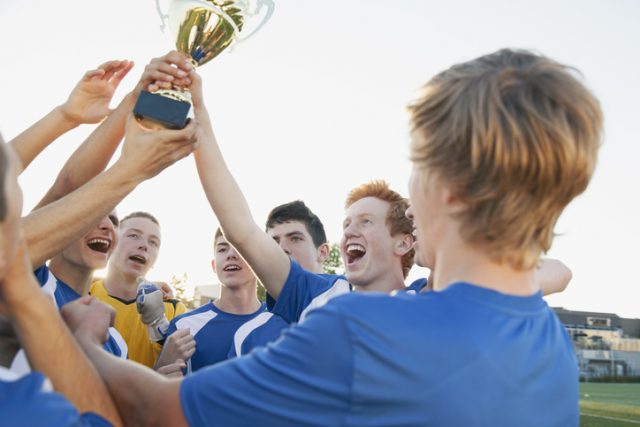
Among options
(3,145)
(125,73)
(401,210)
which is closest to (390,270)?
(401,210)

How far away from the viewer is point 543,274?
3.20 meters

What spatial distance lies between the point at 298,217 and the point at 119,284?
6.57ft

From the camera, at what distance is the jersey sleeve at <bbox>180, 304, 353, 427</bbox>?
1.51 meters

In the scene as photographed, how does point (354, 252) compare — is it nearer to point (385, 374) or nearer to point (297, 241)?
point (297, 241)

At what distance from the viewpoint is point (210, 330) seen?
226 inches

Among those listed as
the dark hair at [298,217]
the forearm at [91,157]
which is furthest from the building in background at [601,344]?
the forearm at [91,157]

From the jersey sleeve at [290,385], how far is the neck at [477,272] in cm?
41

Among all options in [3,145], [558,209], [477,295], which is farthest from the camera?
[558,209]

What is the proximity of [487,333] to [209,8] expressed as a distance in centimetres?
238

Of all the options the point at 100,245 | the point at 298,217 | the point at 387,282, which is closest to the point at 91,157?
the point at 100,245

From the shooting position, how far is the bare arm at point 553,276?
3193 mm

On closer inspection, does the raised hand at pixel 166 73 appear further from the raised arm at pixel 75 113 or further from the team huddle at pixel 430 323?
the team huddle at pixel 430 323

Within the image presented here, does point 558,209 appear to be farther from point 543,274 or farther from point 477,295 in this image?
point 543,274

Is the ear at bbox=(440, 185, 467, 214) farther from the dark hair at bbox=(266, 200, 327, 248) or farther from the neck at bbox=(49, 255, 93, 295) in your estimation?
the dark hair at bbox=(266, 200, 327, 248)
